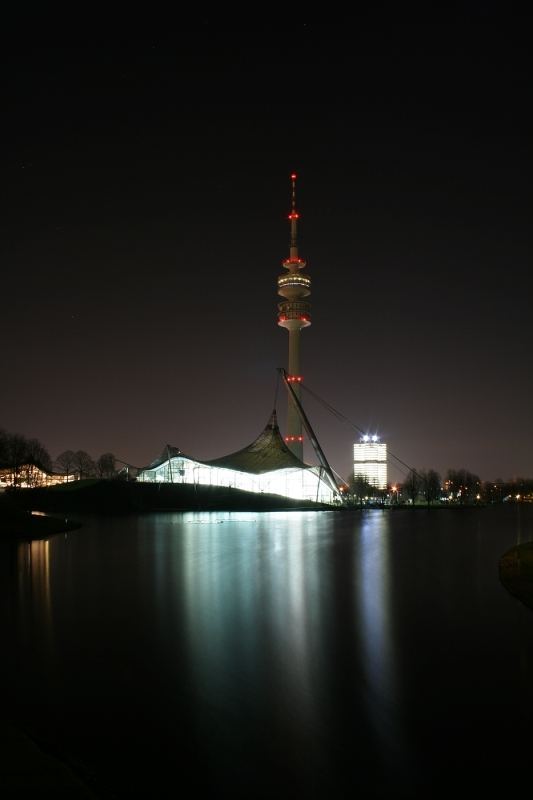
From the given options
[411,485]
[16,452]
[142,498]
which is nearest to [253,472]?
[142,498]

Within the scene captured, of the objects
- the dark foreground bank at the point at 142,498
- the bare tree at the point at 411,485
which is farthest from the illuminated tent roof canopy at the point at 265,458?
the bare tree at the point at 411,485

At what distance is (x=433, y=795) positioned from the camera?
21.1 feet

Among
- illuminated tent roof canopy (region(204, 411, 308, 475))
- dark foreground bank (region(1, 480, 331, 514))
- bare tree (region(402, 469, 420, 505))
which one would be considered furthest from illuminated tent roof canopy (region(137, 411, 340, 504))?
bare tree (region(402, 469, 420, 505))

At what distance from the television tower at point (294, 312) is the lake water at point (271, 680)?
84.2 meters

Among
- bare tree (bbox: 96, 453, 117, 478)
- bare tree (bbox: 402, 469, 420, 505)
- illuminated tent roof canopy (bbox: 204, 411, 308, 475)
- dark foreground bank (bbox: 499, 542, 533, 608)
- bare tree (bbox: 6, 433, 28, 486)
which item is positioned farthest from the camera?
bare tree (bbox: 402, 469, 420, 505)

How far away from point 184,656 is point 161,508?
62165 mm

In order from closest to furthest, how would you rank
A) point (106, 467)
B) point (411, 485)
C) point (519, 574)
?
point (519, 574) → point (106, 467) → point (411, 485)

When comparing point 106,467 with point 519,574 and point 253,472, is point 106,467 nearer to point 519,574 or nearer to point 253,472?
point 253,472

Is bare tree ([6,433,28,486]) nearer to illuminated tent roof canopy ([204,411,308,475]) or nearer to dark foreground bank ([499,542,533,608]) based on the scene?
illuminated tent roof canopy ([204,411,308,475])

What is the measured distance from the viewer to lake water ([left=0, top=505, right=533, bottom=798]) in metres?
6.95

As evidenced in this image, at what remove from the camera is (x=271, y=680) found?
10.3 meters

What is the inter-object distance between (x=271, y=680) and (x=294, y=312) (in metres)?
104

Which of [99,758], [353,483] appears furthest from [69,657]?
[353,483]

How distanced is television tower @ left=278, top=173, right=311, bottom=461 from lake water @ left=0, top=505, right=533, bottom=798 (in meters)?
84.2
